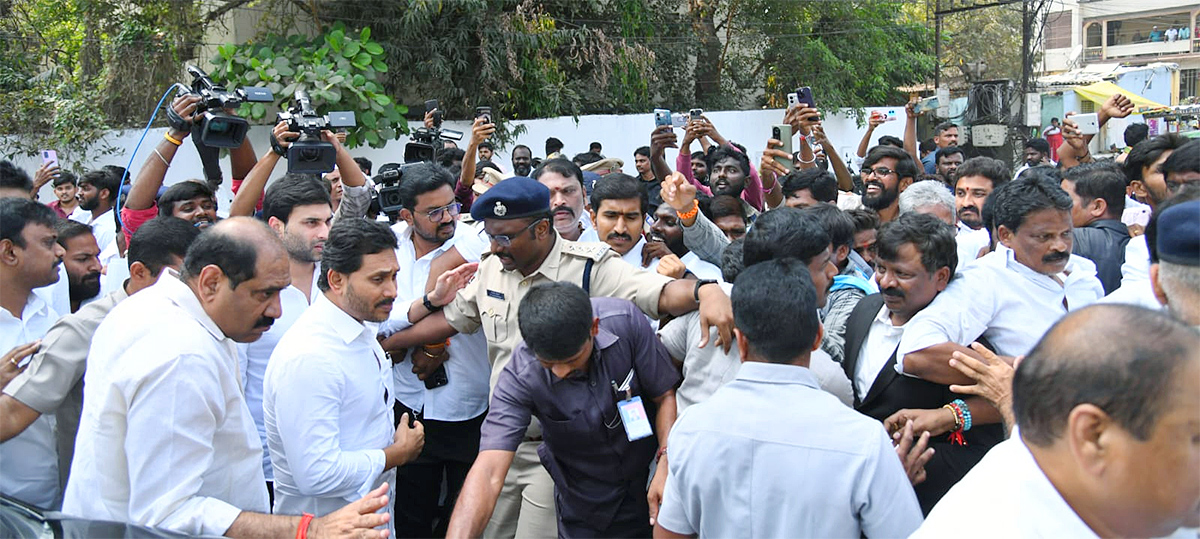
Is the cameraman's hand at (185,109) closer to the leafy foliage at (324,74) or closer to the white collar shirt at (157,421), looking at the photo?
the white collar shirt at (157,421)

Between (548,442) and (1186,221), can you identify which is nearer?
(1186,221)

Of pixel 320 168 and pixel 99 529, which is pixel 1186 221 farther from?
pixel 320 168

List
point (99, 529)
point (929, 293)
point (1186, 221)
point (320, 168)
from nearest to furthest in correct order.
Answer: point (1186, 221)
point (99, 529)
point (929, 293)
point (320, 168)

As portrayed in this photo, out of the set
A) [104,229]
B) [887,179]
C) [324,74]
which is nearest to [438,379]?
[887,179]

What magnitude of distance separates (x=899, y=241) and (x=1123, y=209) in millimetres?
2497

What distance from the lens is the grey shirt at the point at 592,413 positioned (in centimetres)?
267

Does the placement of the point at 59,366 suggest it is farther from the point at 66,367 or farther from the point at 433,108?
the point at 433,108

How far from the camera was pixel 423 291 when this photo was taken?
3.99 meters

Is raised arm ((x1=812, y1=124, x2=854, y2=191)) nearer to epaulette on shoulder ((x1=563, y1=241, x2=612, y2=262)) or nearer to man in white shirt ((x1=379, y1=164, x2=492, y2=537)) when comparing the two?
man in white shirt ((x1=379, y1=164, x2=492, y2=537))

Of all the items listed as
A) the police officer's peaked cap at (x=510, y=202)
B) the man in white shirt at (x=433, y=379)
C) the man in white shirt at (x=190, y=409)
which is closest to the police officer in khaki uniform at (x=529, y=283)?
the police officer's peaked cap at (x=510, y=202)

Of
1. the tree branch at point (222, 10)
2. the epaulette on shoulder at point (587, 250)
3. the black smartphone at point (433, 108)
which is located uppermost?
Result: the tree branch at point (222, 10)

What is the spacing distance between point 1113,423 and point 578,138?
13.6m

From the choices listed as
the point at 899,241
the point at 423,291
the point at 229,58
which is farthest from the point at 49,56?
the point at 899,241

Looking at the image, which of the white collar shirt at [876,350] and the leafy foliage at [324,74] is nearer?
the white collar shirt at [876,350]
